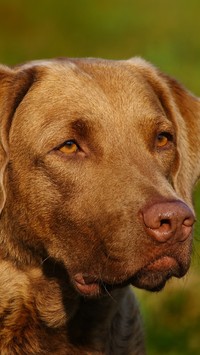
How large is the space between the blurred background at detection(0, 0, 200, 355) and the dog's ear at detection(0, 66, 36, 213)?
20.3 feet

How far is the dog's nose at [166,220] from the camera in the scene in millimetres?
5836

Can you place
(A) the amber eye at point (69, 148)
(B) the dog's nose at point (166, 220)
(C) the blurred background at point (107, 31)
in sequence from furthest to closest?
(C) the blurred background at point (107, 31) < (A) the amber eye at point (69, 148) < (B) the dog's nose at point (166, 220)

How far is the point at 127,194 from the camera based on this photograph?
20.0 feet

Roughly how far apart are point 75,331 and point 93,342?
115 millimetres

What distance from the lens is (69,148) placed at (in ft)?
20.9

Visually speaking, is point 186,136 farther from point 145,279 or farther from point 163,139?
point 145,279

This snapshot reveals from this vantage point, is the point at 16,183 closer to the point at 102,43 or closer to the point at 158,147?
the point at 158,147

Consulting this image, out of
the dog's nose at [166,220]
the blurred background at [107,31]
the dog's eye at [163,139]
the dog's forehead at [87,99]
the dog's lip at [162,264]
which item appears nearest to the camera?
the dog's nose at [166,220]

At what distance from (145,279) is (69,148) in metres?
0.79

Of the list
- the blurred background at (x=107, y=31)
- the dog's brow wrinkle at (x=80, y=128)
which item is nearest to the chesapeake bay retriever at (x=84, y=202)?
the dog's brow wrinkle at (x=80, y=128)

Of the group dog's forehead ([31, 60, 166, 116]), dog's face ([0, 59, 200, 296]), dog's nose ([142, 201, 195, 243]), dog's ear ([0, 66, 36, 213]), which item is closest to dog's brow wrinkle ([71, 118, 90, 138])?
dog's face ([0, 59, 200, 296])

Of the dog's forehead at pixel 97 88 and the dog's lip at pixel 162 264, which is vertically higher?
the dog's forehead at pixel 97 88

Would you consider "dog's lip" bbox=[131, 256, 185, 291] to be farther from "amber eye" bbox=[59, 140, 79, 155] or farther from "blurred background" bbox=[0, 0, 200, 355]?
"blurred background" bbox=[0, 0, 200, 355]

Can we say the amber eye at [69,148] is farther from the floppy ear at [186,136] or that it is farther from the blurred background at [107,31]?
the blurred background at [107,31]
